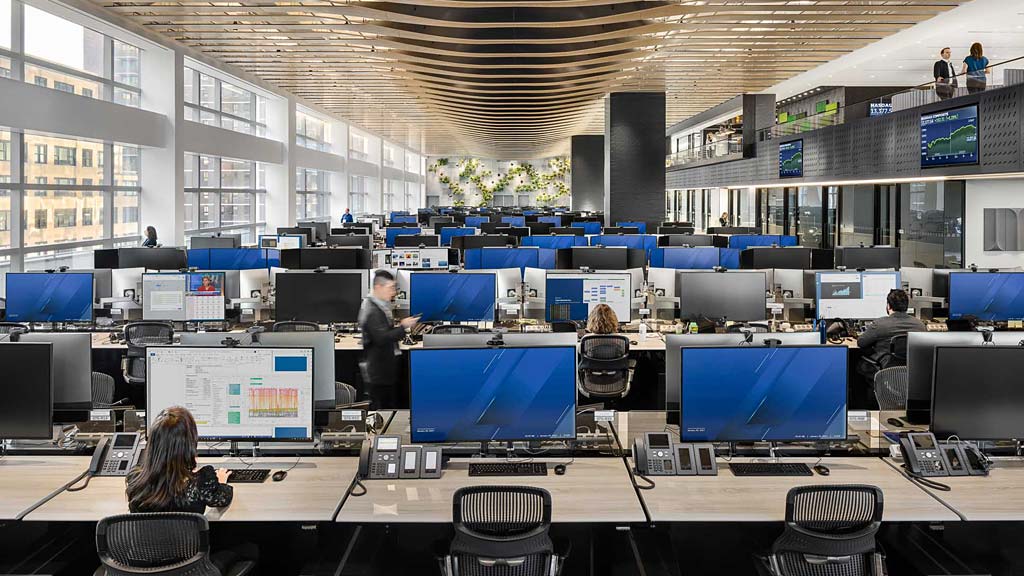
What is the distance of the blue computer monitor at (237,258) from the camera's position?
11.6 meters

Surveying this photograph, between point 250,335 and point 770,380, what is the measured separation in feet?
8.78

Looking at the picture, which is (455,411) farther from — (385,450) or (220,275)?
(220,275)

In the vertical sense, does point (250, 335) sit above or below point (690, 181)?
below

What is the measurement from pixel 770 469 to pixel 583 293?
180 inches

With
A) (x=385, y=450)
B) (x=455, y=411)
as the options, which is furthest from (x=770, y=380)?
(x=385, y=450)

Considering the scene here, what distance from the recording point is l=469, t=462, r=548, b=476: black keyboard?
433 centimetres

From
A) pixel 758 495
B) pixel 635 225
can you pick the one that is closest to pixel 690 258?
pixel 758 495

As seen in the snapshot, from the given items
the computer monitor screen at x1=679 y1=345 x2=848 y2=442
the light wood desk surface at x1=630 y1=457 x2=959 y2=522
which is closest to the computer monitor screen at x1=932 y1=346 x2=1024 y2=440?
the light wood desk surface at x1=630 y1=457 x2=959 y2=522

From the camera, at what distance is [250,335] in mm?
4695

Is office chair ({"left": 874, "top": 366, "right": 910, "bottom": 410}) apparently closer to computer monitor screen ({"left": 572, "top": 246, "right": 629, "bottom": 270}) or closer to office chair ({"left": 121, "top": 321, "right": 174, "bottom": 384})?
computer monitor screen ({"left": 572, "top": 246, "right": 629, "bottom": 270})

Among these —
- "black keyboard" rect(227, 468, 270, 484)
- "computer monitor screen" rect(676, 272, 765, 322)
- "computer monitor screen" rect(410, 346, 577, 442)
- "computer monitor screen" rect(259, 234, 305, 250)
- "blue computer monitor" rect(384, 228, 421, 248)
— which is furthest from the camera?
"blue computer monitor" rect(384, 228, 421, 248)

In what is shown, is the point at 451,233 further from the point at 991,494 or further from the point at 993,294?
the point at 991,494

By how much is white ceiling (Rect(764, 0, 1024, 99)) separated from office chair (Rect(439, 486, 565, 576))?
10105 mm

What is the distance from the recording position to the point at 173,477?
11.9 feet
